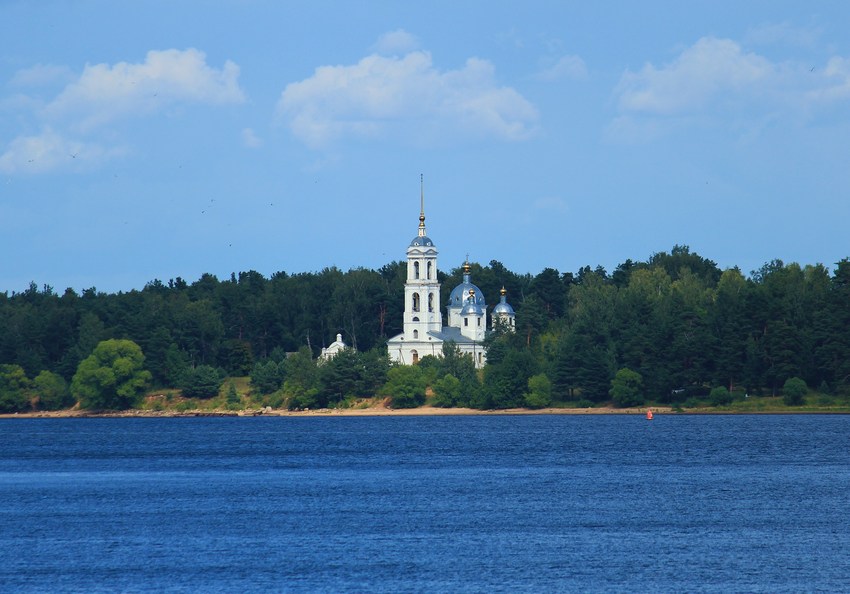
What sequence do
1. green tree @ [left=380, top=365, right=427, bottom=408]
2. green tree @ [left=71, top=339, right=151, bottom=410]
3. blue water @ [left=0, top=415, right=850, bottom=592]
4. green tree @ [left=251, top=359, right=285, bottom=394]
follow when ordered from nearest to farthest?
1. blue water @ [left=0, top=415, right=850, bottom=592]
2. green tree @ [left=380, top=365, right=427, bottom=408]
3. green tree @ [left=71, top=339, right=151, bottom=410]
4. green tree @ [left=251, top=359, right=285, bottom=394]

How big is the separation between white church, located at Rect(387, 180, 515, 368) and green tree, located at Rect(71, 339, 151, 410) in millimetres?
28671

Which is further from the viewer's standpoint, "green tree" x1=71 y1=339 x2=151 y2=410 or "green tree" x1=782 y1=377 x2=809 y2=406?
"green tree" x1=71 y1=339 x2=151 y2=410

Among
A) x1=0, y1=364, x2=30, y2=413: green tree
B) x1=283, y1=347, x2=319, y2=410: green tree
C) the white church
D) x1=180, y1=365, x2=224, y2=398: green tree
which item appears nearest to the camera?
x1=283, y1=347, x2=319, y2=410: green tree

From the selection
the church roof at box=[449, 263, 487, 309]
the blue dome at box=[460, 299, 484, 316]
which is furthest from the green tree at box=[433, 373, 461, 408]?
the church roof at box=[449, 263, 487, 309]

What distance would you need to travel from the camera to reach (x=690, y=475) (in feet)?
231

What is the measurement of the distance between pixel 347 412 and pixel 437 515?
286 ft

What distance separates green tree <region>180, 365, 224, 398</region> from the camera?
150750 mm

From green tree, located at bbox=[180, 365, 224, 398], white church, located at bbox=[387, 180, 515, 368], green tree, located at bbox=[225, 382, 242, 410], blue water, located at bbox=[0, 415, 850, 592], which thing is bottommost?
blue water, located at bbox=[0, 415, 850, 592]

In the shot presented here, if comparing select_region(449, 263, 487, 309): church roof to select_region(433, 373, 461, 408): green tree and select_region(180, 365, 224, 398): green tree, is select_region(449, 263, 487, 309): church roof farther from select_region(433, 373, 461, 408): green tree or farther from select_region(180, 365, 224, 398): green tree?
select_region(433, 373, 461, 408): green tree

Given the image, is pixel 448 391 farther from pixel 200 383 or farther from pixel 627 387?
pixel 200 383

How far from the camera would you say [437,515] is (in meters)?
55.8

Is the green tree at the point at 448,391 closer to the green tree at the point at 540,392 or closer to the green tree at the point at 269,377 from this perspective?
the green tree at the point at 540,392

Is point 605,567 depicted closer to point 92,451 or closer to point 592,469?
point 592,469

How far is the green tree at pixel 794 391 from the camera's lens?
114 m
